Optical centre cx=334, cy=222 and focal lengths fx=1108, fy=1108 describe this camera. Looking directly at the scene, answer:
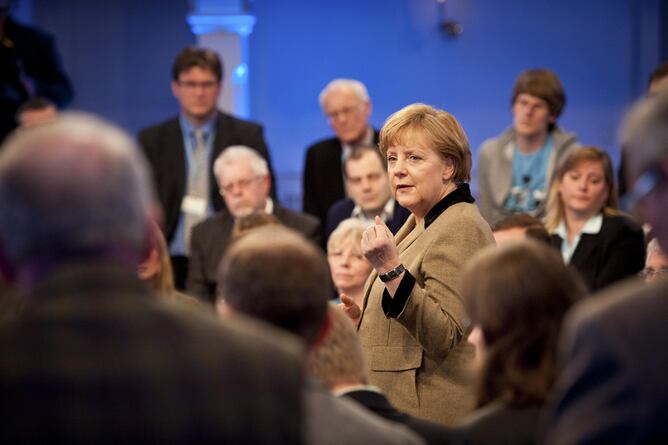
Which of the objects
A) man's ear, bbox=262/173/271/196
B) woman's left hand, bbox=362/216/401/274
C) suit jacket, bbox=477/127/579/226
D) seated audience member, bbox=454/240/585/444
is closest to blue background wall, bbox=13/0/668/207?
suit jacket, bbox=477/127/579/226

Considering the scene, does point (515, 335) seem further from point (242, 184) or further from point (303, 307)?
point (242, 184)

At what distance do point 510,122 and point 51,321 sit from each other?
26.3ft

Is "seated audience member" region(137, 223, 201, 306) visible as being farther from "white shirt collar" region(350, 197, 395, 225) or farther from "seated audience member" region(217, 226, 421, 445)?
"white shirt collar" region(350, 197, 395, 225)

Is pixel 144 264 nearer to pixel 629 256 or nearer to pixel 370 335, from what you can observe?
pixel 370 335

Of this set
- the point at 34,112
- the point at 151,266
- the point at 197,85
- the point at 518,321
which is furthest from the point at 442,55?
the point at 518,321

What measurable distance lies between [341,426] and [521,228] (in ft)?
9.99

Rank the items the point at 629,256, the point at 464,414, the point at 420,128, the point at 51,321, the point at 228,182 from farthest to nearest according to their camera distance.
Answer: the point at 228,182 < the point at 629,256 < the point at 420,128 < the point at 464,414 < the point at 51,321

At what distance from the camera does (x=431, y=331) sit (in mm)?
3088

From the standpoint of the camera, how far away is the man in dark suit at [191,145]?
20.9 ft

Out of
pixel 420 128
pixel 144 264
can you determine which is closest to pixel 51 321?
pixel 144 264

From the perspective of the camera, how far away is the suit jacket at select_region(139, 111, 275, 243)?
6.36 meters

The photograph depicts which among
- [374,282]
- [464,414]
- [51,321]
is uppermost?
[51,321]

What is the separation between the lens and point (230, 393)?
1569mm

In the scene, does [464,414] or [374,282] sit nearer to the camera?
[464,414]
